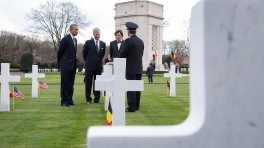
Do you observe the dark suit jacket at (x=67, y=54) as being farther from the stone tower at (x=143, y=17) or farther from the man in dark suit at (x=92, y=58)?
the stone tower at (x=143, y=17)

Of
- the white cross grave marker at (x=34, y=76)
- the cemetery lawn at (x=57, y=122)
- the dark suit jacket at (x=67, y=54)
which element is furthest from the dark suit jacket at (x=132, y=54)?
the white cross grave marker at (x=34, y=76)

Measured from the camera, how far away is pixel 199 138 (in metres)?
1.20

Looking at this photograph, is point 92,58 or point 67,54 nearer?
point 67,54

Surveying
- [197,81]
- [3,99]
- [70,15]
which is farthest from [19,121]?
[70,15]

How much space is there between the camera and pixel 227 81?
3.96ft

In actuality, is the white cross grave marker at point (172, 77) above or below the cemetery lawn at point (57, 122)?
above

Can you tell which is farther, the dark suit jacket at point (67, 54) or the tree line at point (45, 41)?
the tree line at point (45, 41)

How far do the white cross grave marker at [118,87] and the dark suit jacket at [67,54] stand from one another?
4.27 metres

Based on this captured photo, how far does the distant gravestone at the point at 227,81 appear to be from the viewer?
3.93 ft

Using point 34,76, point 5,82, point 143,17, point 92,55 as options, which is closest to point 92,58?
point 92,55

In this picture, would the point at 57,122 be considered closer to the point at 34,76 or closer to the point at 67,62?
the point at 67,62

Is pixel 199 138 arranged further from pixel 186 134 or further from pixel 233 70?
pixel 233 70

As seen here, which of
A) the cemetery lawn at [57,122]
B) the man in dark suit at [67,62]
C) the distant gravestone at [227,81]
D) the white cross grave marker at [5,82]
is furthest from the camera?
the man in dark suit at [67,62]

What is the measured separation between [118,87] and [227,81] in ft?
11.0
